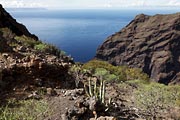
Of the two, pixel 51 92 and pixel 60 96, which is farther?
pixel 51 92

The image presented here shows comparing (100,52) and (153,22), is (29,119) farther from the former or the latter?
(153,22)

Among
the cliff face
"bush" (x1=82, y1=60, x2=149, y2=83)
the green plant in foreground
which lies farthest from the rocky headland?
the cliff face

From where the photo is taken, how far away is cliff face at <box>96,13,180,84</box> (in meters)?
98.3

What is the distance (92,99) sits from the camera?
27.7ft

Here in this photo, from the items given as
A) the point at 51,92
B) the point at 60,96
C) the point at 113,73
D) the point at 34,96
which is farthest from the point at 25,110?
the point at 113,73

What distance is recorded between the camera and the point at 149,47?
106875mm

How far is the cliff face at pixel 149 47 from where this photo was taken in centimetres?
9831

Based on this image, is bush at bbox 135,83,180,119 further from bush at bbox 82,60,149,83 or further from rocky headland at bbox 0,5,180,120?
bush at bbox 82,60,149,83

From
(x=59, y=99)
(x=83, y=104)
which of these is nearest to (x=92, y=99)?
(x=83, y=104)

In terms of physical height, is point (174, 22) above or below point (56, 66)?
below

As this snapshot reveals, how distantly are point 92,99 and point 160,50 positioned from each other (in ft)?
324

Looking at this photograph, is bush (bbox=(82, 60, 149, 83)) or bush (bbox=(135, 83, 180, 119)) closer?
bush (bbox=(135, 83, 180, 119))

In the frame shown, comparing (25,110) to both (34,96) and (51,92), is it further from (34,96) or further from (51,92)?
(51,92)

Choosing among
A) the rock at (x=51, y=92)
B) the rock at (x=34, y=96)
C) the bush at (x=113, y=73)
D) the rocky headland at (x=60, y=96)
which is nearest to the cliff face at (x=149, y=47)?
the bush at (x=113, y=73)
